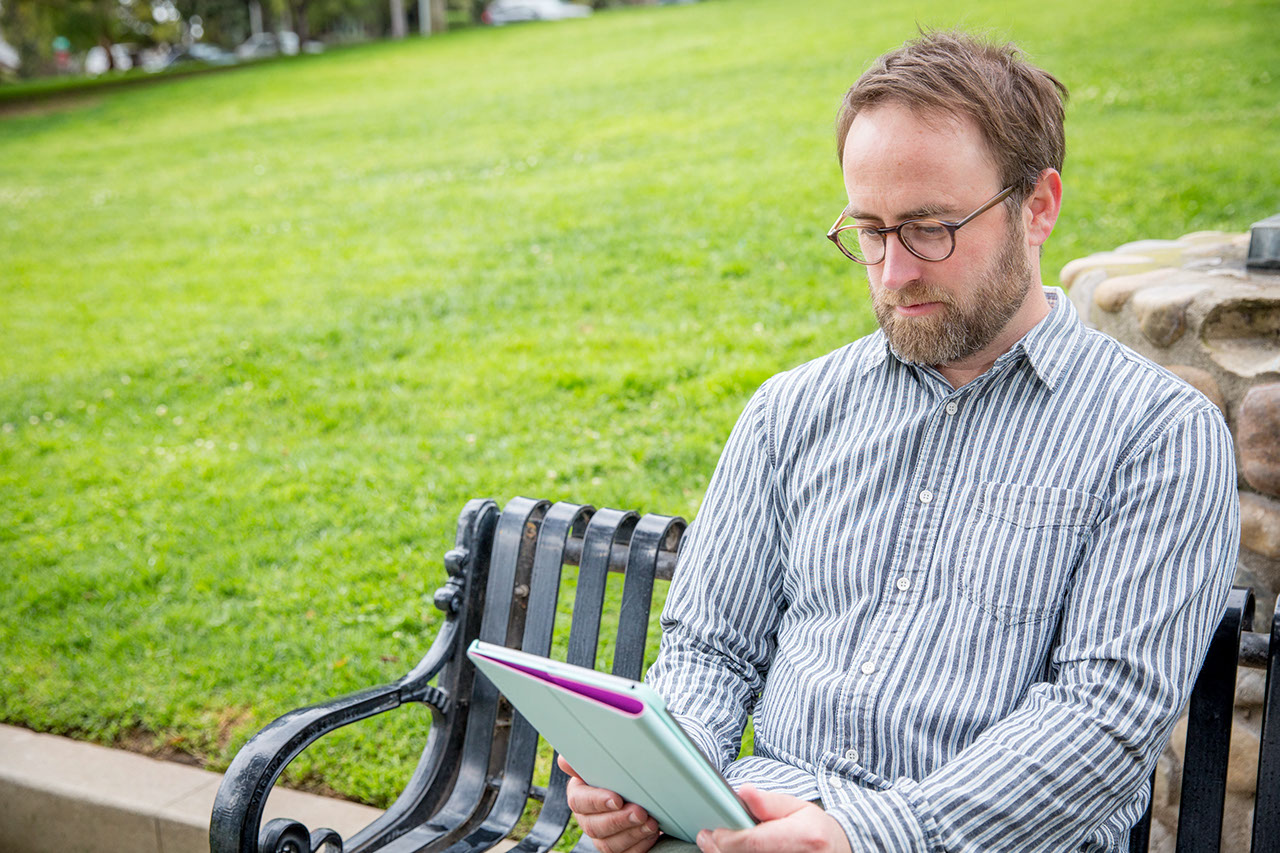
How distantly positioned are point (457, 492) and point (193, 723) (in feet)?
5.23

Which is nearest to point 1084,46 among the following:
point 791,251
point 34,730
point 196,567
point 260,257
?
point 791,251

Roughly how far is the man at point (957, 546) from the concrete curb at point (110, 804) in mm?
1717

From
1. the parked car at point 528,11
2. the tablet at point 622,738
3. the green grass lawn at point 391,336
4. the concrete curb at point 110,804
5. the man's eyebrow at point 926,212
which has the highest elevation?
the parked car at point 528,11

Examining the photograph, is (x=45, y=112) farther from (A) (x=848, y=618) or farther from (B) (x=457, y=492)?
(A) (x=848, y=618)

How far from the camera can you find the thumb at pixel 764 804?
70.7 inches

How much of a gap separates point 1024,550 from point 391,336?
5820mm

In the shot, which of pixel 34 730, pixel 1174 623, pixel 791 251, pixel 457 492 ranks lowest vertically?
pixel 34 730

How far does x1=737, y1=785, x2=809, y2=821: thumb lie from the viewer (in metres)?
1.80

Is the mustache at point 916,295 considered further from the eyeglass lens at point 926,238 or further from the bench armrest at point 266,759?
the bench armrest at point 266,759

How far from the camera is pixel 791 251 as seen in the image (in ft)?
25.6

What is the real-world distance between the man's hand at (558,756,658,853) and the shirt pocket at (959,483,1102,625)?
69cm

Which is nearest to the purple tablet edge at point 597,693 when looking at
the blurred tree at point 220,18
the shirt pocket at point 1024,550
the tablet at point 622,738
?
the tablet at point 622,738

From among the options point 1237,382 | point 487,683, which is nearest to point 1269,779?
point 1237,382

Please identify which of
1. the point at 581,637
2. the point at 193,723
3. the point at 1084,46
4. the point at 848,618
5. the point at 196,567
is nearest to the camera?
the point at 848,618
